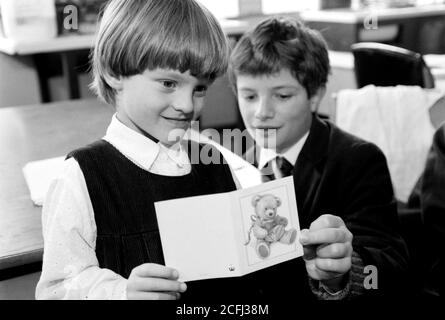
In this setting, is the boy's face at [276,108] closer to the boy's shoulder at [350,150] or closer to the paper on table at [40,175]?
the boy's shoulder at [350,150]

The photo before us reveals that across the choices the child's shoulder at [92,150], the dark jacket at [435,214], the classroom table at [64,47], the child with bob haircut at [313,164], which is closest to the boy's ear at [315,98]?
the child with bob haircut at [313,164]

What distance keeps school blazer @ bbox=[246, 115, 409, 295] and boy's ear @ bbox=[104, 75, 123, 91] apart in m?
0.41

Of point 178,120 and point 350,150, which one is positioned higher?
point 178,120

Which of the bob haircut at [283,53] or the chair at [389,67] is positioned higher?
the bob haircut at [283,53]

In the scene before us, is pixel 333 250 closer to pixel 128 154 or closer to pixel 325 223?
pixel 325 223

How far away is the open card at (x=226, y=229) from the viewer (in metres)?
0.65

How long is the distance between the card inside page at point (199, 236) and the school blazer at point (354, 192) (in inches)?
14.5

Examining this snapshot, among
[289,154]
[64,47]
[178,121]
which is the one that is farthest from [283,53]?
[64,47]

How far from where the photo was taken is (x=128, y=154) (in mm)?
799

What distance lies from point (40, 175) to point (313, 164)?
496 millimetres

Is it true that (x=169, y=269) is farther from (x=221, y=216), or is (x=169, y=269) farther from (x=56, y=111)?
(x=56, y=111)
